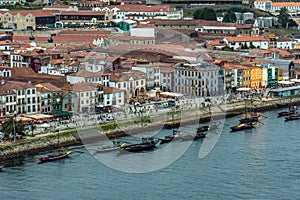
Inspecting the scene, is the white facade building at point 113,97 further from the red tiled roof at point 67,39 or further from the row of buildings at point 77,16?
the row of buildings at point 77,16

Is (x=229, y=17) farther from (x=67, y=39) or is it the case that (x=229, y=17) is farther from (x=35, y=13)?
(x=67, y=39)

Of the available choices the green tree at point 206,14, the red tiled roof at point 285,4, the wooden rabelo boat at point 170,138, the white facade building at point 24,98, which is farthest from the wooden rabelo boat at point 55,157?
the red tiled roof at point 285,4

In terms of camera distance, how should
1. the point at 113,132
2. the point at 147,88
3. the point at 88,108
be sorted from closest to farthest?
1. the point at 113,132
2. the point at 88,108
3. the point at 147,88

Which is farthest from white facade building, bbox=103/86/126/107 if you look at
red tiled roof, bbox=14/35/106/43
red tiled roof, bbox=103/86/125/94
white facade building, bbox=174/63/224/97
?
red tiled roof, bbox=14/35/106/43

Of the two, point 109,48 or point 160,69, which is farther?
point 109,48

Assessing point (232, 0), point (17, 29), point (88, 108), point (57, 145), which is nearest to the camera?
point (57, 145)

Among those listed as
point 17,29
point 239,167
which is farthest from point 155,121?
point 17,29

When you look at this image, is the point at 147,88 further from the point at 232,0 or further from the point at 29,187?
the point at 232,0
